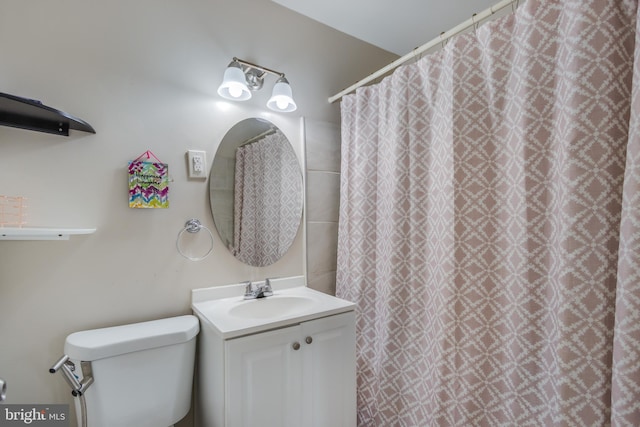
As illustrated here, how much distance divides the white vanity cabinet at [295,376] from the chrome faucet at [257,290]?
35cm

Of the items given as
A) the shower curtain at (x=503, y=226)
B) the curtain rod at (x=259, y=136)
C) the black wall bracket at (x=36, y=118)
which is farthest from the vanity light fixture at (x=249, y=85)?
the black wall bracket at (x=36, y=118)

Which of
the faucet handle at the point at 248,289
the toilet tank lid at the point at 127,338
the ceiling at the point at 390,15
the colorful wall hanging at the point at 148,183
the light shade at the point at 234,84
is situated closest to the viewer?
the toilet tank lid at the point at 127,338

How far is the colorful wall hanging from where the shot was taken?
1.20 metres

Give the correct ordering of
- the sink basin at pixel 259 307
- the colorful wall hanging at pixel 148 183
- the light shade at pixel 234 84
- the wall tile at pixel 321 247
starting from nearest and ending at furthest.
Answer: the sink basin at pixel 259 307 → the colorful wall hanging at pixel 148 183 → the light shade at pixel 234 84 → the wall tile at pixel 321 247

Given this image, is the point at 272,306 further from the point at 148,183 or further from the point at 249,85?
the point at 249,85

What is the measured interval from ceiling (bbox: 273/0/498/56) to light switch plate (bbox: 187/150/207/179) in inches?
38.5

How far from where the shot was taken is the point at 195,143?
137 cm

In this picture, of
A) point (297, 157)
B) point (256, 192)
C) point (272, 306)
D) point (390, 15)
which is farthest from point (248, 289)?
point (390, 15)

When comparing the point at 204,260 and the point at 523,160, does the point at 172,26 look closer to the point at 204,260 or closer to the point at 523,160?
the point at 204,260

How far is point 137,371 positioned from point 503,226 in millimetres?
1434

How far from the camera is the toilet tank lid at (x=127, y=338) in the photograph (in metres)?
0.96

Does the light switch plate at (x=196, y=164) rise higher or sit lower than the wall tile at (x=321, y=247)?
higher

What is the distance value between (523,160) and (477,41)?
1.70ft

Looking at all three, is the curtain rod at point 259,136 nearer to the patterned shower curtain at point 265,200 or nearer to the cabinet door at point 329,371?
the patterned shower curtain at point 265,200
